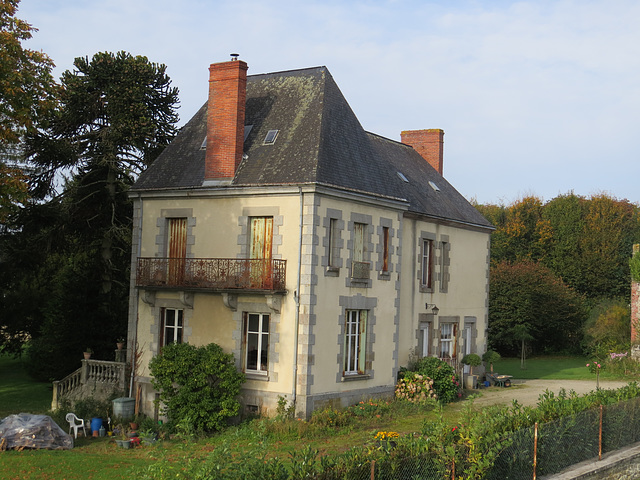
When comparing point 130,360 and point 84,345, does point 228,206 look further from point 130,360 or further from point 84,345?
point 84,345

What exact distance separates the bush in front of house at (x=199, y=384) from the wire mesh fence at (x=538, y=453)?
860 centimetres

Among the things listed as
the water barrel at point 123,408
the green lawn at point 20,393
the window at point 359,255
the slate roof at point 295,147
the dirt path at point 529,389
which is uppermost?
the slate roof at point 295,147

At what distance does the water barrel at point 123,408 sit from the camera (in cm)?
2247

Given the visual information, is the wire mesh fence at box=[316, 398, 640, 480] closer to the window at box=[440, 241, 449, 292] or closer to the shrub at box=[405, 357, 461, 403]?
the shrub at box=[405, 357, 461, 403]

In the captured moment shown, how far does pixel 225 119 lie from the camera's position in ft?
72.9

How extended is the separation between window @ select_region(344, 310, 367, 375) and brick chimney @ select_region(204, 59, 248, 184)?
5523 millimetres

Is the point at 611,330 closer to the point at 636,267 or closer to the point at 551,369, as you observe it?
the point at 551,369

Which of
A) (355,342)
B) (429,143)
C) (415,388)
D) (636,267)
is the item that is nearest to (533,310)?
(636,267)

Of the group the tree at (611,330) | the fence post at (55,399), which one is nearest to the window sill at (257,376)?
the fence post at (55,399)

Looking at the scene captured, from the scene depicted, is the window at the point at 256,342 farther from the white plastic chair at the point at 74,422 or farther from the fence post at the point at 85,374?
the fence post at the point at 85,374

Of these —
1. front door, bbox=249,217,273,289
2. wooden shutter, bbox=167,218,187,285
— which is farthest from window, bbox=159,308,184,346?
front door, bbox=249,217,273,289

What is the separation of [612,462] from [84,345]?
2112 centimetres

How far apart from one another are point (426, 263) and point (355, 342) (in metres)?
6.02

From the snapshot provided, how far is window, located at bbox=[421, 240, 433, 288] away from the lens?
27009 millimetres
